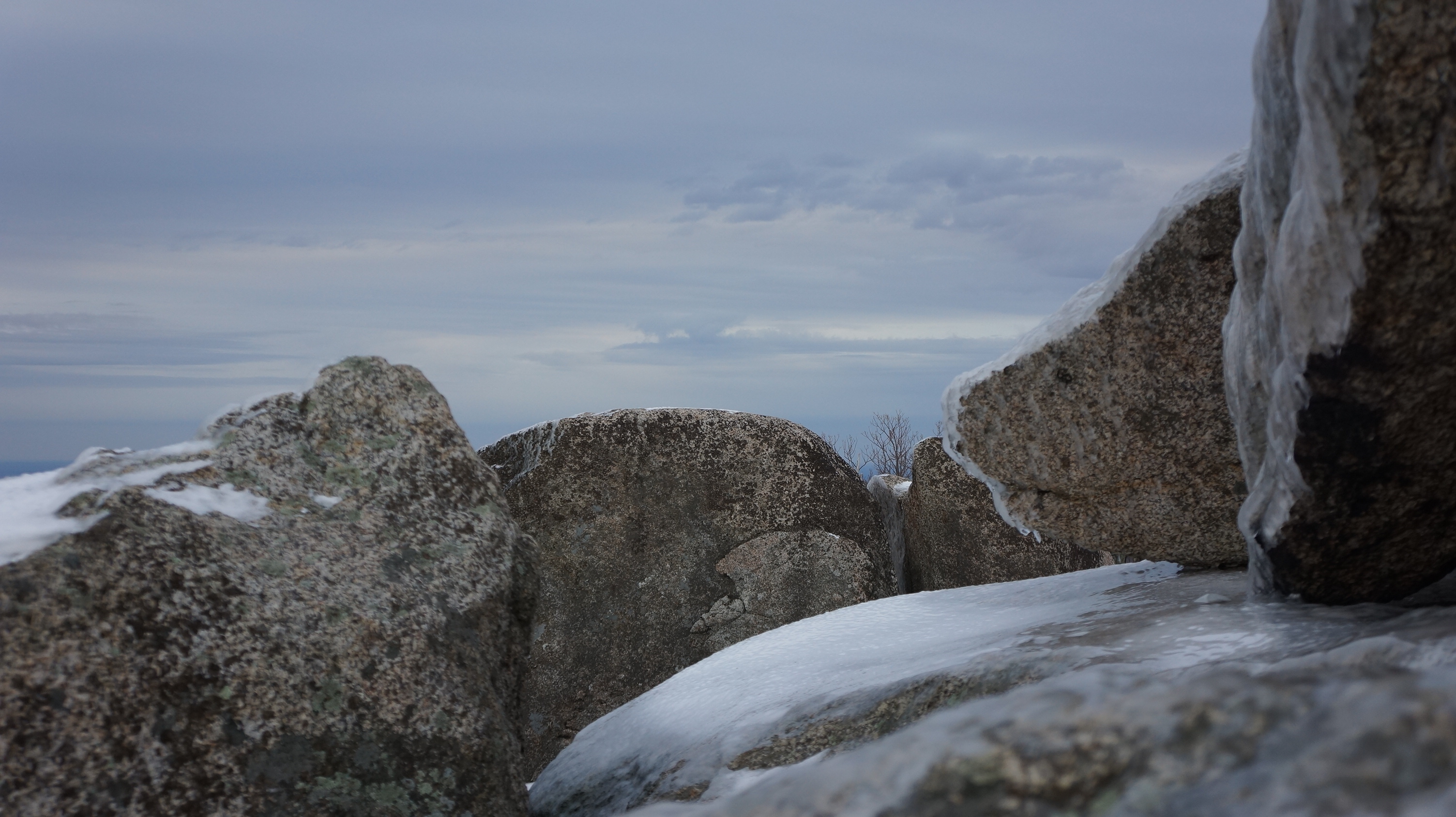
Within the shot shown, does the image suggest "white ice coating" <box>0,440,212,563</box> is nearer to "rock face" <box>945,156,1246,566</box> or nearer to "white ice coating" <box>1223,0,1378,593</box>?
"rock face" <box>945,156,1246,566</box>

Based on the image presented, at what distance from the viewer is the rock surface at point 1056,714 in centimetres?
132

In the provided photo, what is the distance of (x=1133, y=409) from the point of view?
3.85 m

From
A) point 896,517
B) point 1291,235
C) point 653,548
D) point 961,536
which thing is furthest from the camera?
point 896,517

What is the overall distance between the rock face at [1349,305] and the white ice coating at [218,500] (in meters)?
2.59

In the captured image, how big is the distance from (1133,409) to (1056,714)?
8.53 feet

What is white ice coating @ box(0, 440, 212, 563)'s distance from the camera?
2.65 m

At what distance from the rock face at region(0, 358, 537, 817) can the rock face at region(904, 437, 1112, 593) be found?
15.5ft

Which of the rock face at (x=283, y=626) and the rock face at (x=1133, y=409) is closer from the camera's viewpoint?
the rock face at (x=283, y=626)

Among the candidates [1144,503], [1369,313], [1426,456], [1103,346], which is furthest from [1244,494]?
[1369,313]

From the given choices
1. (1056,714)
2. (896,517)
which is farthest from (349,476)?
(896,517)

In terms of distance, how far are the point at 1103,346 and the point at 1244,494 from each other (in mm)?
729

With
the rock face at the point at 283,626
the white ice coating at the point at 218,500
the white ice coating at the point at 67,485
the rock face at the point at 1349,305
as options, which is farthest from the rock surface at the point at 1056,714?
the white ice coating at the point at 67,485

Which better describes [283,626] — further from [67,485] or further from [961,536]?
[961,536]

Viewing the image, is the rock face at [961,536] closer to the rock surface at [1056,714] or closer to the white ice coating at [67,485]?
the rock surface at [1056,714]
